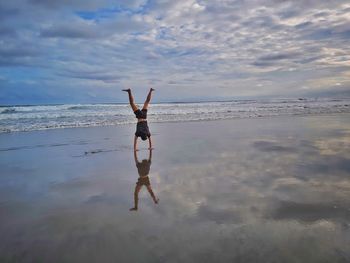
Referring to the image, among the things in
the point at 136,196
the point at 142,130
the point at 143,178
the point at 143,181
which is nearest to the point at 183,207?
the point at 136,196

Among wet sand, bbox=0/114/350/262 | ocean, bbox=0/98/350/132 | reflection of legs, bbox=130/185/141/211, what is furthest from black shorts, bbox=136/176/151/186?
Answer: ocean, bbox=0/98/350/132

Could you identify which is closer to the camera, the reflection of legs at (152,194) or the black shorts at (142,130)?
the reflection of legs at (152,194)

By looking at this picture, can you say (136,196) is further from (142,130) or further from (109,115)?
(109,115)

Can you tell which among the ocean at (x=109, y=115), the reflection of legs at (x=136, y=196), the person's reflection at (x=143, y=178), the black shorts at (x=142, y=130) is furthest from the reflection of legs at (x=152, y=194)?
the ocean at (x=109, y=115)

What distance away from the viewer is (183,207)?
505 cm

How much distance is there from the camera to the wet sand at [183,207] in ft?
11.9

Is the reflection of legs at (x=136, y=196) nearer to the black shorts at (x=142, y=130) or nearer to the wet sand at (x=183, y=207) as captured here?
the wet sand at (x=183, y=207)

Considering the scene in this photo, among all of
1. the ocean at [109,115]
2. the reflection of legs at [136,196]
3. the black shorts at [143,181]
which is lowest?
the black shorts at [143,181]

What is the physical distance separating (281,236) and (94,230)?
2.41 meters

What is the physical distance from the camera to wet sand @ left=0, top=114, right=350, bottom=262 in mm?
3631

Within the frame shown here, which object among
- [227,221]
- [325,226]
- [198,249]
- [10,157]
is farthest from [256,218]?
[10,157]

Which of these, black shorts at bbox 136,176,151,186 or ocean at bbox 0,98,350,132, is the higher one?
ocean at bbox 0,98,350,132

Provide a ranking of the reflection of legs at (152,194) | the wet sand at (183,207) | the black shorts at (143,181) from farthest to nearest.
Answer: the black shorts at (143,181) → the reflection of legs at (152,194) → the wet sand at (183,207)

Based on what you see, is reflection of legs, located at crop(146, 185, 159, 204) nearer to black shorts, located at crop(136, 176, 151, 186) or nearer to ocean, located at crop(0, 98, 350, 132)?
black shorts, located at crop(136, 176, 151, 186)
